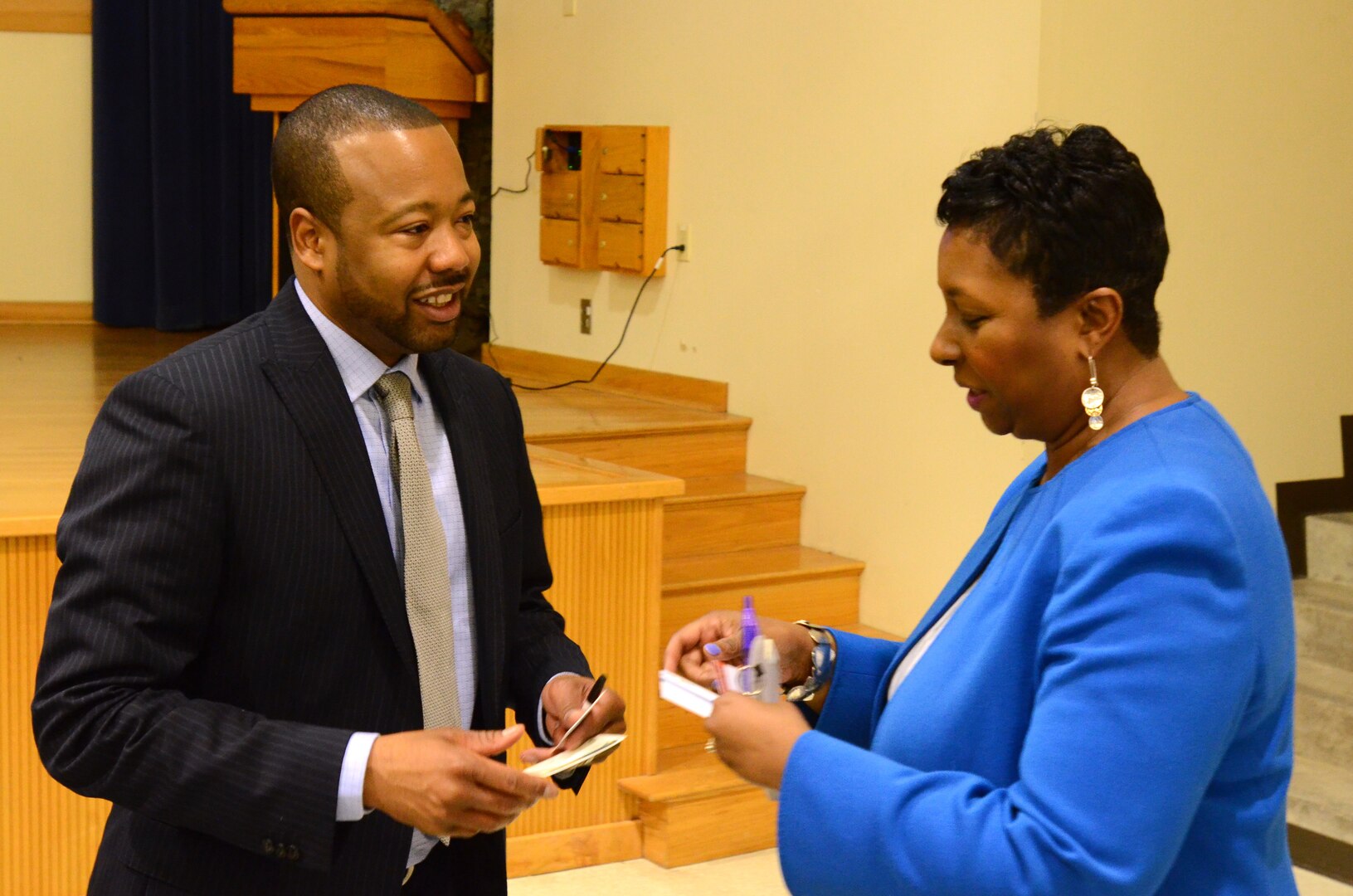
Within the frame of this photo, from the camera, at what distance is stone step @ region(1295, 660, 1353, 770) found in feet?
13.2

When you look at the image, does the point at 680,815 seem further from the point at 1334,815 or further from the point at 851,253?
the point at 851,253

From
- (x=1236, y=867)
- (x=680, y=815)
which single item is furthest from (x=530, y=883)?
(x=1236, y=867)

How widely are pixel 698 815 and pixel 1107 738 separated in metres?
2.64

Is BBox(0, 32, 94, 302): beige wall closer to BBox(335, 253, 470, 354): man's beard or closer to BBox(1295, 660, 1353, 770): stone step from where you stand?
BBox(1295, 660, 1353, 770): stone step

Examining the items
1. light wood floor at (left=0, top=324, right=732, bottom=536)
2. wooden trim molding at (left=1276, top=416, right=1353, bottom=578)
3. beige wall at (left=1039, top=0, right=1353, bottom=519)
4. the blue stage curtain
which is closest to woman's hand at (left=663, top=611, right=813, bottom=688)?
light wood floor at (left=0, top=324, right=732, bottom=536)

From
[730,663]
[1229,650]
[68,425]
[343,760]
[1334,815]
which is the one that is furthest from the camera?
[68,425]

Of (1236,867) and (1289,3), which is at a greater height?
(1289,3)

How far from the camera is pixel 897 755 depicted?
133cm

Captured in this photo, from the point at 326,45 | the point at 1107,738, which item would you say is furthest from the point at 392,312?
the point at 326,45

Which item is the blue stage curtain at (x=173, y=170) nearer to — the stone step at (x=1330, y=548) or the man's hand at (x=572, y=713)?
the stone step at (x=1330, y=548)

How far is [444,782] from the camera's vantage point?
1.40 metres

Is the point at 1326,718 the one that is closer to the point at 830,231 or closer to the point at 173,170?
the point at 830,231

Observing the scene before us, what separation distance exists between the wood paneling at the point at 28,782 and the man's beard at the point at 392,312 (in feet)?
5.26

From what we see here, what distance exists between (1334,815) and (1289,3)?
7.99ft
